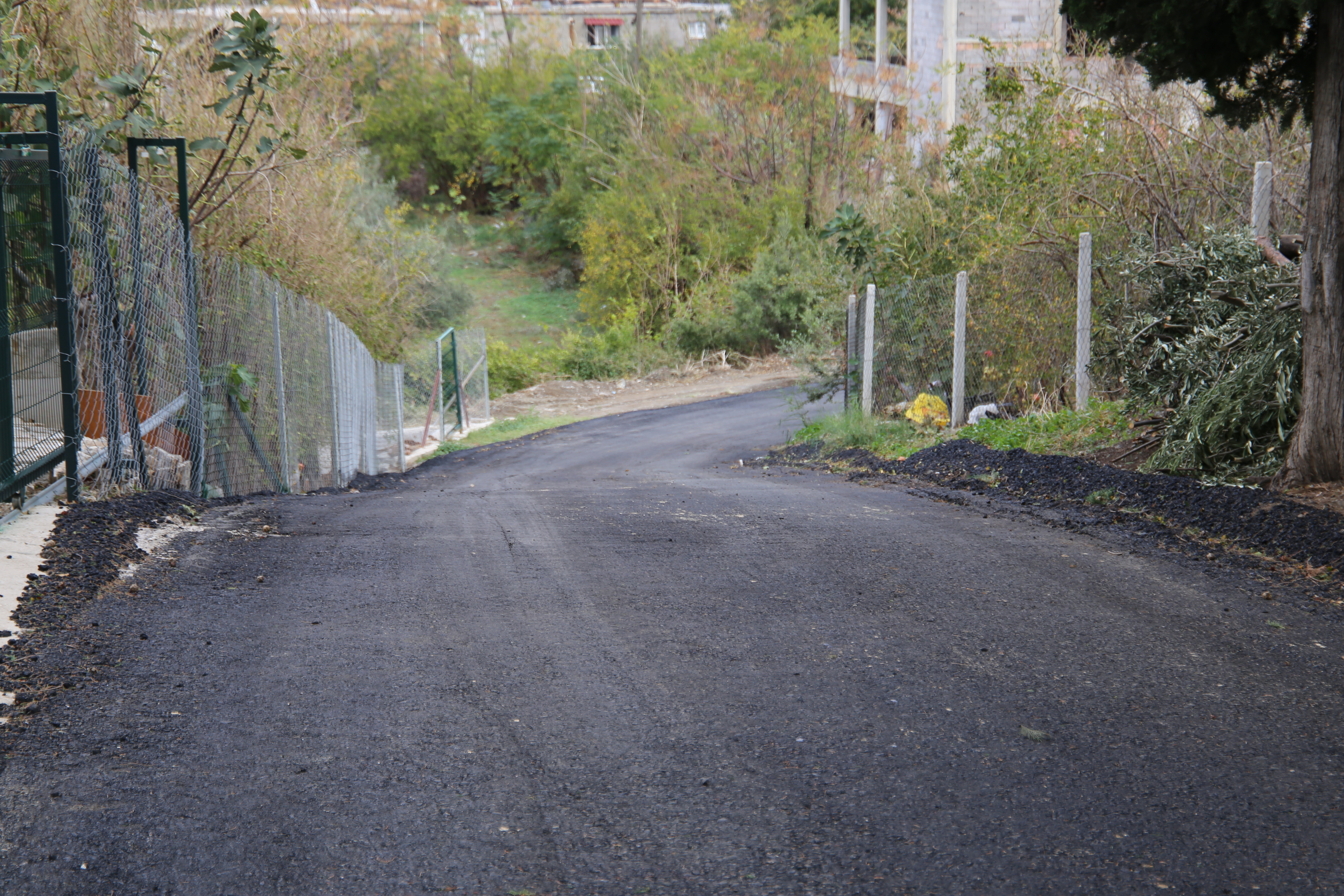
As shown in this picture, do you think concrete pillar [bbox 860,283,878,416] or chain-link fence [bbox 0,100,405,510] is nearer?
chain-link fence [bbox 0,100,405,510]

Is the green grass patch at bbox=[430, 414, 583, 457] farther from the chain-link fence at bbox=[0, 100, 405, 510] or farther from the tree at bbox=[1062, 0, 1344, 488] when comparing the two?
the tree at bbox=[1062, 0, 1344, 488]

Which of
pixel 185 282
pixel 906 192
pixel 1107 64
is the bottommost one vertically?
pixel 185 282

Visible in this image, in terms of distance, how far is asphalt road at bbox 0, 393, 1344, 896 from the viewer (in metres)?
2.64

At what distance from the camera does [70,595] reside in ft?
14.8

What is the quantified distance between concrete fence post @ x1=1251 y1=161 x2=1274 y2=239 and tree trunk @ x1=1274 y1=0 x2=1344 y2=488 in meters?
2.66

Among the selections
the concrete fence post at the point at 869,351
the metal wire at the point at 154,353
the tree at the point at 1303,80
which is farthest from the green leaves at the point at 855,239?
the tree at the point at 1303,80

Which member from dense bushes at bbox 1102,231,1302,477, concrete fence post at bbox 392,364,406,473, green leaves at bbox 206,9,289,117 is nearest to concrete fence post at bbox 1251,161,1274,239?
dense bushes at bbox 1102,231,1302,477

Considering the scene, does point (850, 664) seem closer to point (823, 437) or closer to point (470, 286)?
point (823, 437)

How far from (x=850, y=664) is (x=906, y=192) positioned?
558 inches

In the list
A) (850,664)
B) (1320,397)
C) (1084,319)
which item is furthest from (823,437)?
(850,664)

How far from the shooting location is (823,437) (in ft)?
48.8

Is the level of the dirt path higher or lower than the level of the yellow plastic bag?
lower

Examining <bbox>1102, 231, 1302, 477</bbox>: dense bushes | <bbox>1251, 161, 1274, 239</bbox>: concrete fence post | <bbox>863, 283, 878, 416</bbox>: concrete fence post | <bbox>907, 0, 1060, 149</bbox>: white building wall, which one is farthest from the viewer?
<bbox>907, 0, 1060, 149</bbox>: white building wall

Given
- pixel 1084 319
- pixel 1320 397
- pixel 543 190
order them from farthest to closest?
1. pixel 543 190
2. pixel 1084 319
3. pixel 1320 397
